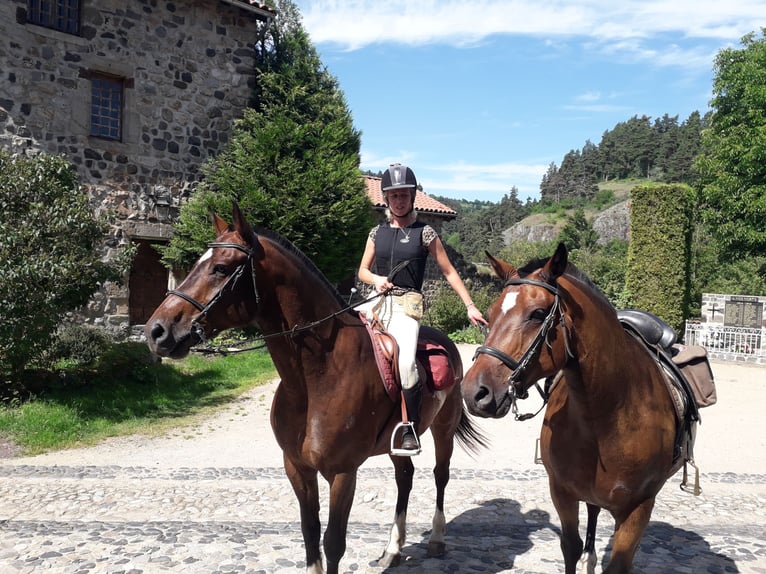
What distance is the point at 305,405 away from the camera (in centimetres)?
340

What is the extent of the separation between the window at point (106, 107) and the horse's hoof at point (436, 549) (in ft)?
39.6

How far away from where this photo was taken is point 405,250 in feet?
12.9

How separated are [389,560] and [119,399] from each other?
22.5ft

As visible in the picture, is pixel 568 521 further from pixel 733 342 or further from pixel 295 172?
pixel 733 342

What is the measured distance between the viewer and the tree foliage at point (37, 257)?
8.20m

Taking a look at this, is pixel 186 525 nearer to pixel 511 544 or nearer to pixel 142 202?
pixel 511 544

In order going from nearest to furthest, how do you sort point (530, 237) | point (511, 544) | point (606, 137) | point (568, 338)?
point (568, 338)
point (511, 544)
point (530, 237)
point (606, 137)

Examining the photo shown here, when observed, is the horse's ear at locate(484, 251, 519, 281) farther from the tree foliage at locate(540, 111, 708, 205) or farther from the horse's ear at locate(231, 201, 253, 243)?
the tree foliage at locate(540, 111, 708, 205)

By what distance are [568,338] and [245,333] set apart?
12381 millimetres

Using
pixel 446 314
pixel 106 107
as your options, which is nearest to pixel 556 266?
pixel 106 107

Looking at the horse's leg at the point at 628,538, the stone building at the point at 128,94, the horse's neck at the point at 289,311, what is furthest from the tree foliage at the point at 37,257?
the horse's leg at the point at 628,538

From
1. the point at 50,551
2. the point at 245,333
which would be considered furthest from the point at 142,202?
the point at 50,551

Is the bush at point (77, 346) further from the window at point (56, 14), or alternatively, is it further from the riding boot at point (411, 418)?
the riding boot at point (411, 418)

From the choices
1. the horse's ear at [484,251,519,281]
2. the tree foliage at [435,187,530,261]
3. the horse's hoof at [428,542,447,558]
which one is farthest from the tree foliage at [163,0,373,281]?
the tree foliage at [435,187,530,261]
